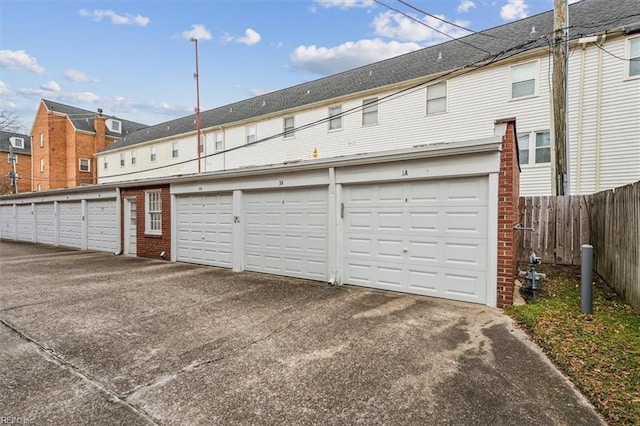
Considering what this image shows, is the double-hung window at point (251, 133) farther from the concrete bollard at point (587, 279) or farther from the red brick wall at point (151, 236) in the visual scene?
the concrete bollard at point (587, 279)

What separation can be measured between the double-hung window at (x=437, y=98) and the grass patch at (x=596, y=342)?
9385mm

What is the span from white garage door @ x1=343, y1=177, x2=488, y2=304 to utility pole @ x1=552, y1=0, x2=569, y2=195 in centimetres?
467

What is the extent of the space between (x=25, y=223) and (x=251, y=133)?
1372cm

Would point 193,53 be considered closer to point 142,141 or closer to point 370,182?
point 142,141

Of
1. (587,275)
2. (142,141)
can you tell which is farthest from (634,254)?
(142,141)

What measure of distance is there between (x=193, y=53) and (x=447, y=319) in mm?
20736

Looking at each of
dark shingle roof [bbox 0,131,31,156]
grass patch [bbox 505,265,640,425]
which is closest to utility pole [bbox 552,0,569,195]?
grass patch [bbox 505,265,640,425]

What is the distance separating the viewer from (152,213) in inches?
466

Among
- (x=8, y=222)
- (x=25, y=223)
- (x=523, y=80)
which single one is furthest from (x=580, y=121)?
(x=8, y=222)

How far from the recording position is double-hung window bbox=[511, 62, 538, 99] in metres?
11.9

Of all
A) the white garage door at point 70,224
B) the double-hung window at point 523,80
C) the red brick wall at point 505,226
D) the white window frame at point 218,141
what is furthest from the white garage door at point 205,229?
the white window frame at point 218,141

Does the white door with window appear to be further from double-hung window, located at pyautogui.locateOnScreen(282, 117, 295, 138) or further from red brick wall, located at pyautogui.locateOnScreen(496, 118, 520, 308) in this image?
red brick wall, located at pyautogui.locateOnScreen(496, 118, 520, 308)

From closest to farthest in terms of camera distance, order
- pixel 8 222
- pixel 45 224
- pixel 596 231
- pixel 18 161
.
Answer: pixel 596 231, pixel 45 224, pixel 8 222, pixel 18 161

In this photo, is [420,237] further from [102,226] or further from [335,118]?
[102,226]
